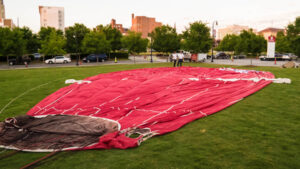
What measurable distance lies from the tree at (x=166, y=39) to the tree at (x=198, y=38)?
617 centimetres

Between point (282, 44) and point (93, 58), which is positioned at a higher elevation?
point (282, 44)

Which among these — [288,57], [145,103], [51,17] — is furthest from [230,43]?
[51,17]

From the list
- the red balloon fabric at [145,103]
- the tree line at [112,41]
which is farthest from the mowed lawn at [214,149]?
the tree line at [112,41]

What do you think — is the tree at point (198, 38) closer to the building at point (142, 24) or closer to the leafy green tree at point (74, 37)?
the leafy green tree at point (74, 37)

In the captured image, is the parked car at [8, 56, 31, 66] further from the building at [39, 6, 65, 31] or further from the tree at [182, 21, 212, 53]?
the building at [39, 6, 65, 31]

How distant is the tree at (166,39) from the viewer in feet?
136

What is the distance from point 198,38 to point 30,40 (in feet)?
102

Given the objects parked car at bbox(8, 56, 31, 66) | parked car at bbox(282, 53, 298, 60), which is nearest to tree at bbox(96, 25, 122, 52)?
parked car at bbox(8, 56, 31, 66)

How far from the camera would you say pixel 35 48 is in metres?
44.0

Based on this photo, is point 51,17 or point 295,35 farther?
point 51,17

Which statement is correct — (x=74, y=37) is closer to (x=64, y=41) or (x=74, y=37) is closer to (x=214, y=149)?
(x=64, y=41)

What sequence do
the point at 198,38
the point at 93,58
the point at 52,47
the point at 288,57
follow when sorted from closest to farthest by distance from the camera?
the point at 198,38, the point at 52,47, the point at 288,57, the point at 93,58

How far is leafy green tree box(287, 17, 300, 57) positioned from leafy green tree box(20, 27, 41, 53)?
48173mm

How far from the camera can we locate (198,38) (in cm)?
3512
